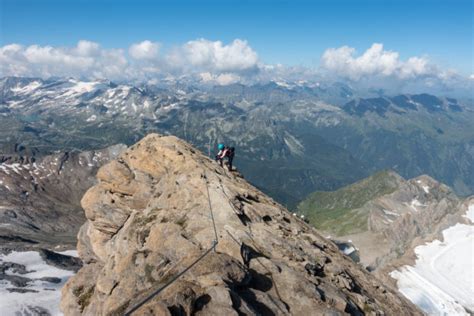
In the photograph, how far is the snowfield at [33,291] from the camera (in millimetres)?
130000

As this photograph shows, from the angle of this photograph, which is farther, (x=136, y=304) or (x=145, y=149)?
(x=145, y=149)

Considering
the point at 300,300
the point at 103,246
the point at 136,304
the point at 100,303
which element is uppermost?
Answer: the point at 136,304

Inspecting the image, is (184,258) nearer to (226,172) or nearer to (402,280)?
(226,172)

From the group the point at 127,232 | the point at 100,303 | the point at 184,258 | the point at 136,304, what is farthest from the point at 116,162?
the point at 136,304

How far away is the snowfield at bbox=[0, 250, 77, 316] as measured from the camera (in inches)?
5118

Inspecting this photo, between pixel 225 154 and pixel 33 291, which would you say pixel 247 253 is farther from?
pixel 33 291

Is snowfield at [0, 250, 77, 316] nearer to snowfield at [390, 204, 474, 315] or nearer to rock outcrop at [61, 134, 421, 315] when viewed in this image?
rock outcrop at [61, 134, 421, 315]

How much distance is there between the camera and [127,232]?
4478 cm

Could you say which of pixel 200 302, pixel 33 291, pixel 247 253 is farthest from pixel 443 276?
pixel 33 291

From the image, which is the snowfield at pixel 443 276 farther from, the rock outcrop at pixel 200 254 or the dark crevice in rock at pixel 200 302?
the dark crevice in rock at pixel 200 302

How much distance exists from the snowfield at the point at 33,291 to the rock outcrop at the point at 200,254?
94.6 metres

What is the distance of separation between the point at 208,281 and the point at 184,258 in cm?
491

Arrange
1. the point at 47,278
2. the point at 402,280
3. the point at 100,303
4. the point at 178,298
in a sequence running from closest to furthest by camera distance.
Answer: the point at 178,298
the point at 100,303
the point at 402,280
the point at 47,278

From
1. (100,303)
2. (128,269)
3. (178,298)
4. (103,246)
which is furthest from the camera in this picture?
(103,246)
